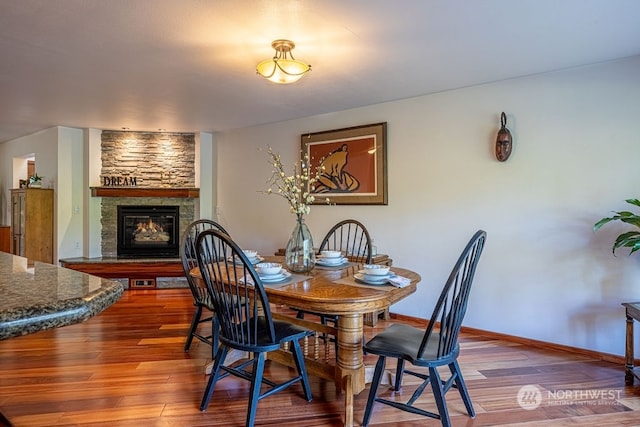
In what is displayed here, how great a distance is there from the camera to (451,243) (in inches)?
145

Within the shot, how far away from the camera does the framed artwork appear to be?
411cm

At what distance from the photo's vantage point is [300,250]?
2.47 meters

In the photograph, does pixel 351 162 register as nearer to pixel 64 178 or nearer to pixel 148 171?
pixel 148 171

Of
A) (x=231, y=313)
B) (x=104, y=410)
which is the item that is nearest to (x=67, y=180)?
(x=104, y=410)

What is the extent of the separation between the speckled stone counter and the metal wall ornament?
3.22 m

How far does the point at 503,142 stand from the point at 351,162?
161cm

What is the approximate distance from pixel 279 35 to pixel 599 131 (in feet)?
8.33

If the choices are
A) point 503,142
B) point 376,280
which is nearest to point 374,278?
point 376,280

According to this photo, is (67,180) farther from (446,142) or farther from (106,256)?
(446,142)

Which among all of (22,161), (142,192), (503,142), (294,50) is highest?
(294,50)

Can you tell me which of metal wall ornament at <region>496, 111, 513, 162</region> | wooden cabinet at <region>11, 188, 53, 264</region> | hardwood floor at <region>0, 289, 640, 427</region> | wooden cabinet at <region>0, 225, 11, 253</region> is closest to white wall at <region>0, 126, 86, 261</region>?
wooden cabinet at <region>11, 188, 53, 264</region>

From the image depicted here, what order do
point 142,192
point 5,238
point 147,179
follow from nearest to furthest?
point 142,192 < point 147,179 < point 5,238

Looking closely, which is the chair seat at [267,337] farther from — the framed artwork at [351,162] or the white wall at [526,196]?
the framed artwork at [351,162]

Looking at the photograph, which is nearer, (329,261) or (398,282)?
(398,282)
